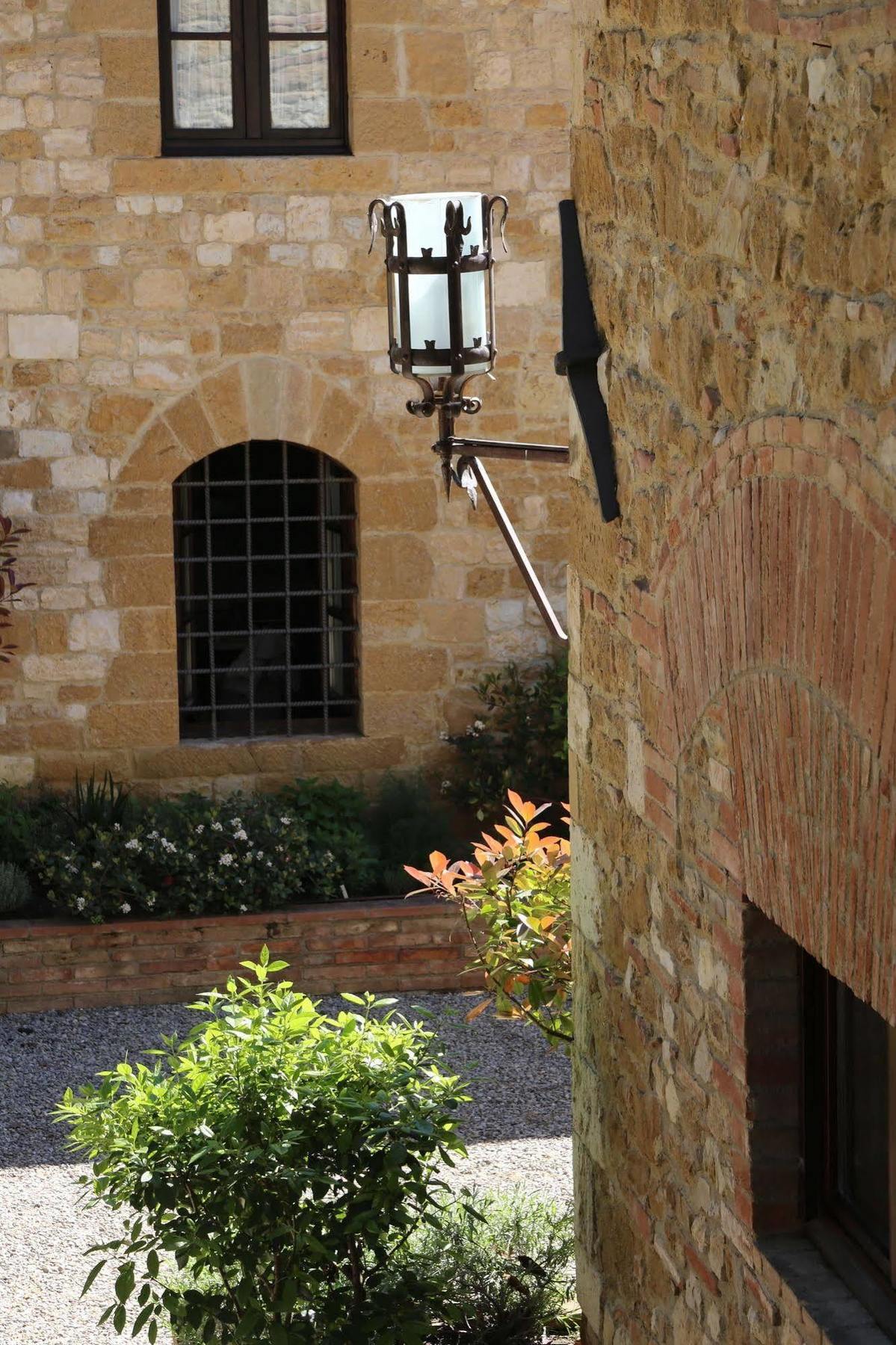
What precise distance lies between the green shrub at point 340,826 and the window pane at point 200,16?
347cm

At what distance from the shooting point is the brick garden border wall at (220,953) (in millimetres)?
7727

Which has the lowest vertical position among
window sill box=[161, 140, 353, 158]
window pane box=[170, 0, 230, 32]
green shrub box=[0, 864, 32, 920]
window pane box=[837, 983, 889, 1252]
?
green shrub box=[0, 864, 32, 920]

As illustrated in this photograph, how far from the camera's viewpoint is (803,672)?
2381 millimetres

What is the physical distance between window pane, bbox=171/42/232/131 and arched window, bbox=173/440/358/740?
4.87 feet

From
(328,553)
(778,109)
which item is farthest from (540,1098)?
(778,109)

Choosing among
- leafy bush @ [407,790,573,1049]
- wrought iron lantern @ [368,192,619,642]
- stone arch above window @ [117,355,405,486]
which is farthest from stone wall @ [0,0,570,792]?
leafy bush @ [407,790,573,1049]

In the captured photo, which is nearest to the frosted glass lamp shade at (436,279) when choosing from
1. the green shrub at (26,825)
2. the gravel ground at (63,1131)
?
the gravel ground at (63,1131)

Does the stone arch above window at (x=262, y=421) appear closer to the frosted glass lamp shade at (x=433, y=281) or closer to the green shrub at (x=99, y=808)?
the green shrub at (x=99, y=808)

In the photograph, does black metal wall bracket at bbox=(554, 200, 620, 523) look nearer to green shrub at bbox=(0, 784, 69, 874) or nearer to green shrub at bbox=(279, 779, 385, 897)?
green shrub at bbox=(279, 779, 385, 897)

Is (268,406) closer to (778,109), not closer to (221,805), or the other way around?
(221,805)

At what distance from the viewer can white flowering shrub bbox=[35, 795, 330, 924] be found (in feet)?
25.5

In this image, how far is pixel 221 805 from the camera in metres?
8.14

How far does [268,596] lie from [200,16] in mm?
2656

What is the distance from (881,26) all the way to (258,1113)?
8.89 feet
